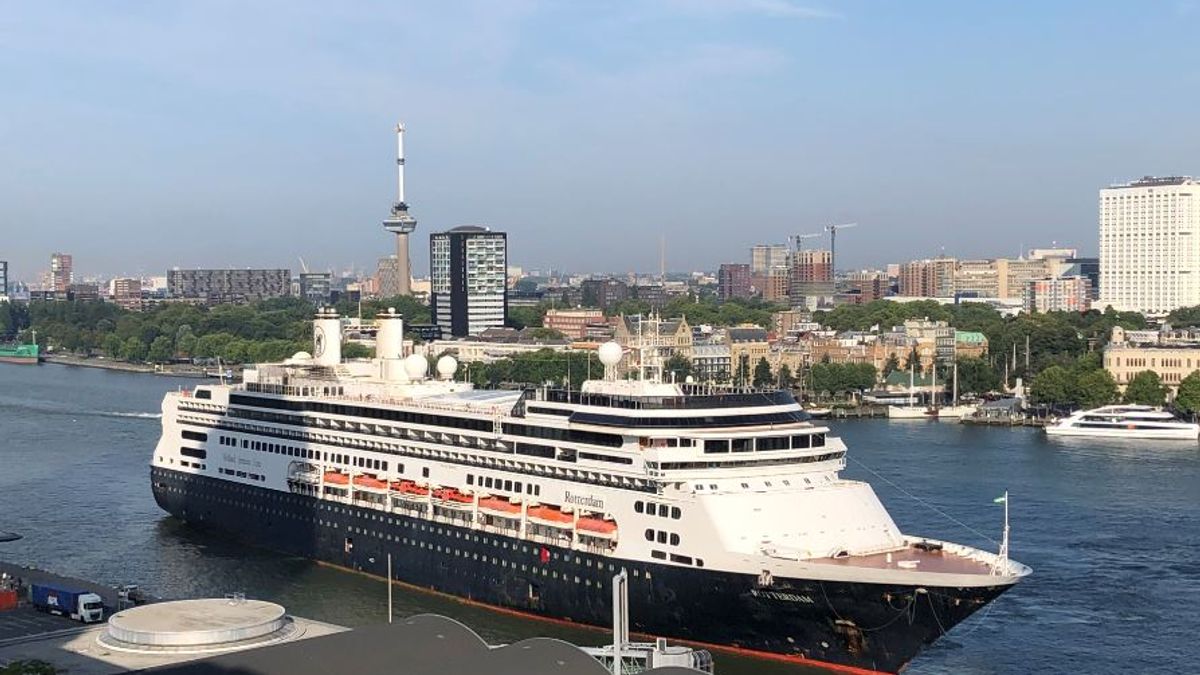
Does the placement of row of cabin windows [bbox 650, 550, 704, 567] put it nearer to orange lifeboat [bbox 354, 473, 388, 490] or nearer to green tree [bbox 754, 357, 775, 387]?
orange lifeboat [bbox 354, 473, 388, 490]

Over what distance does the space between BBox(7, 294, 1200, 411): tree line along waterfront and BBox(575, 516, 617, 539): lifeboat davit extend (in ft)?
71.2

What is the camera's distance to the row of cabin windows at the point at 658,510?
2352 cm

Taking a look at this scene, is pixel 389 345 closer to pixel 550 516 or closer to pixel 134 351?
pixel 550 516

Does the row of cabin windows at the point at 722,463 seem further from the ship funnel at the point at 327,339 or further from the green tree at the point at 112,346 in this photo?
the green tree at the point at 112,346

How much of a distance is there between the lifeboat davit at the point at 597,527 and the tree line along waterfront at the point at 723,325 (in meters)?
21.7

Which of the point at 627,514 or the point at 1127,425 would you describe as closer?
the point at 627,514

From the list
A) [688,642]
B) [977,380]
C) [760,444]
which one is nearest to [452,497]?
[688,642]

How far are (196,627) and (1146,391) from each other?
51161 millimetres

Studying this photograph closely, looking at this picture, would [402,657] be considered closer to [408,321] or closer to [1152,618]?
[1152,618]

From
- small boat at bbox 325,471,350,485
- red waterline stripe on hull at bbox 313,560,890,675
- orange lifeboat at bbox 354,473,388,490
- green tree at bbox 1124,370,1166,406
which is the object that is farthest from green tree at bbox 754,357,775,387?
red waterline stripe on hull at bbox 313,560,890,675

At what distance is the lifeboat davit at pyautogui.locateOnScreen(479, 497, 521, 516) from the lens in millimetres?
26328

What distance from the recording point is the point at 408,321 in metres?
117

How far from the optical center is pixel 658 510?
938 inches

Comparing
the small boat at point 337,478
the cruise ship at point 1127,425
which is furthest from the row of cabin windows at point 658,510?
the cruise ship at point 1127,425
